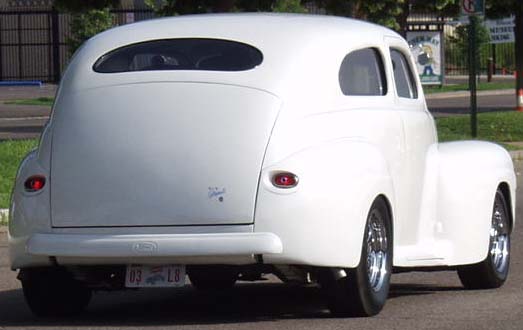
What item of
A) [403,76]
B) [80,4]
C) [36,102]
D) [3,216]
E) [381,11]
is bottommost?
[36,102]

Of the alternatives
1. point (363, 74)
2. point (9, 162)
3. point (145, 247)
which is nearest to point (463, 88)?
point (9, 162)

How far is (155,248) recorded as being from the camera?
8.02 meters

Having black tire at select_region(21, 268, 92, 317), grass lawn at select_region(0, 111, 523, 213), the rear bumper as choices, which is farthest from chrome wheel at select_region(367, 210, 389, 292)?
grass lawn at select_region(0, 111, 523, 213)

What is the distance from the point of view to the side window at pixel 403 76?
9.85 meters

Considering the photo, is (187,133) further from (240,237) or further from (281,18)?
(281,18)

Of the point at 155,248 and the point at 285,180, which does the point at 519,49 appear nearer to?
Result: the point at 285,180

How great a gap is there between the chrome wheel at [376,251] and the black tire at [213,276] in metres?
0.80

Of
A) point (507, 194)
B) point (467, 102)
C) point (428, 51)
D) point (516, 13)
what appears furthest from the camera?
point (428, 51)

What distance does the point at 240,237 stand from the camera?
7953mm

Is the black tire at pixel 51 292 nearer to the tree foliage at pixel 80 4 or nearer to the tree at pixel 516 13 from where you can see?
the tree foliage at pixel 80 4

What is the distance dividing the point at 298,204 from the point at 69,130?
1450mm

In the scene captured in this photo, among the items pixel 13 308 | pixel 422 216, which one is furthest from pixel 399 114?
pixel 13 308

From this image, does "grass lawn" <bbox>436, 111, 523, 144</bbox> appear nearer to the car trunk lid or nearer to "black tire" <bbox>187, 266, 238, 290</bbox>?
"black tire" <bbox>187, 266, 238, 290</bbox>

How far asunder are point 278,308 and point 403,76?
1.86 metres
